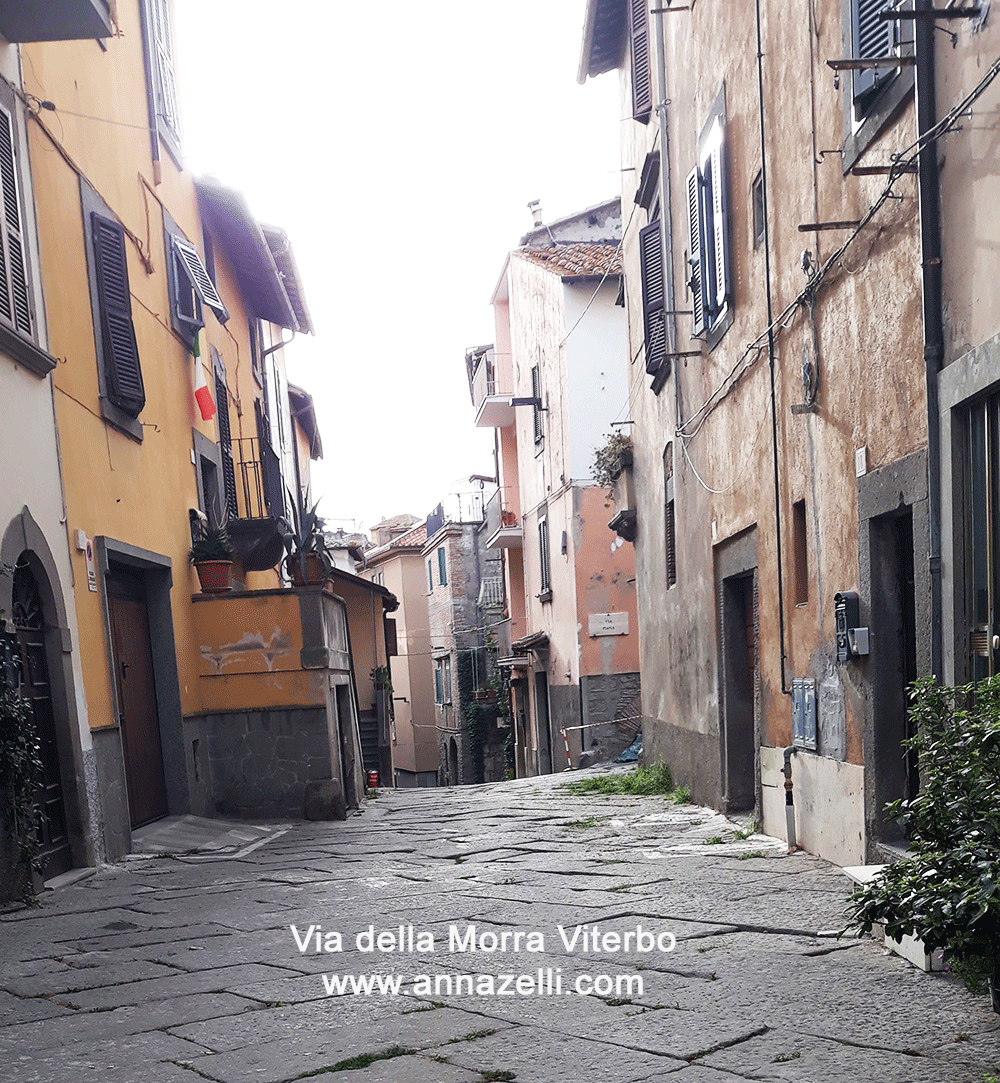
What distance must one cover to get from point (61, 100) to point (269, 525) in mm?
5529

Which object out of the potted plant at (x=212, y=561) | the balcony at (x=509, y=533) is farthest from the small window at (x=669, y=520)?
the balcony at (x=509, y=533)

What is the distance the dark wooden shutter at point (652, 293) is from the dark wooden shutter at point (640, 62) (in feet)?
3.80

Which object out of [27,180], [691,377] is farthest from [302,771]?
[27,180]

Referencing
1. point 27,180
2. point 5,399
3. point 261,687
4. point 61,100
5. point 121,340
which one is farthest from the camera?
point 261,687

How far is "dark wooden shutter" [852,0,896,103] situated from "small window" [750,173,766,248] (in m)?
2.07

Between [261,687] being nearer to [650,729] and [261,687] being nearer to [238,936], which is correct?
[650,729]

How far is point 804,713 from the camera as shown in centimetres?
691

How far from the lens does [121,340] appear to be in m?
9.17

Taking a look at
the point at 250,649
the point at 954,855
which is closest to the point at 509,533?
the point at 250,649

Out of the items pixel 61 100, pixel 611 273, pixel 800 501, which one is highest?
pixel 611 273

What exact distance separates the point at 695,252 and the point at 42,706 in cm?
581

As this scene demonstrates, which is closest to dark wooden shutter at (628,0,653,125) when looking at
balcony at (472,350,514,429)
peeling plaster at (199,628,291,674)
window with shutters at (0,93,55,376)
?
peeling plaster at (199,628,291,674)

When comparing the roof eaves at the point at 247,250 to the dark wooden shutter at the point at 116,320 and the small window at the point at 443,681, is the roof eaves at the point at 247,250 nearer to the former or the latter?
the dark wooden shutter at the point at 116,320

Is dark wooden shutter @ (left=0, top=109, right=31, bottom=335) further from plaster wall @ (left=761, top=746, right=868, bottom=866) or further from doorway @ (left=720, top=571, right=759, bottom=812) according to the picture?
plaster wall @ (left=761, top=746, right=868, bottom=866)
